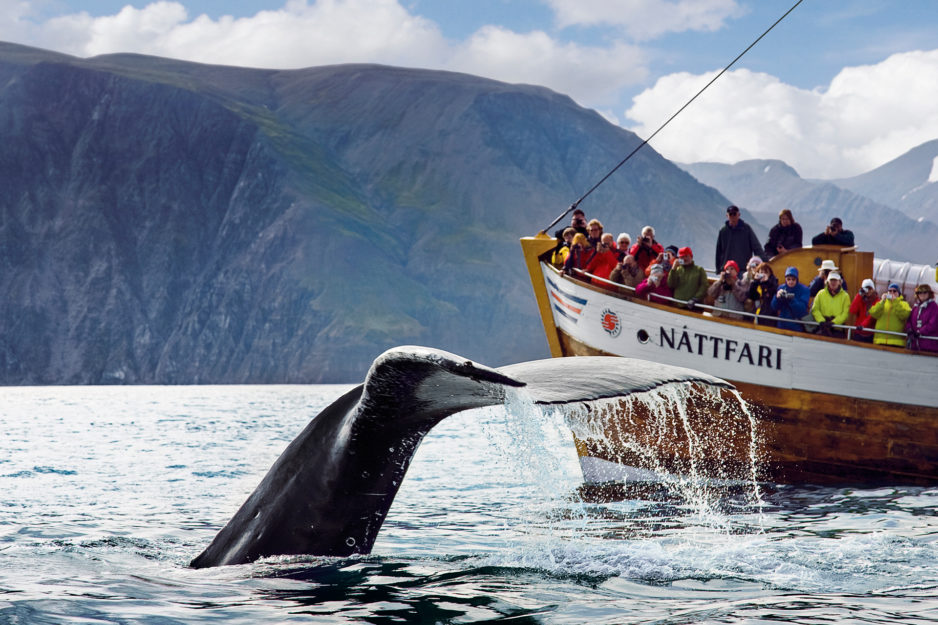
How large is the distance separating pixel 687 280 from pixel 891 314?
266 centimetres

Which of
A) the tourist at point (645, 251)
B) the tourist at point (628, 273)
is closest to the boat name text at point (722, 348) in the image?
the tourist at point (628, 273)

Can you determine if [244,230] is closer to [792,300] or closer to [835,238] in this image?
[835,238]

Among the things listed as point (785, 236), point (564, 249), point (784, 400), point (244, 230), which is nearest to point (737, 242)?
point (785, 236)

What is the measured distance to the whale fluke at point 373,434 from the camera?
12.3 feet

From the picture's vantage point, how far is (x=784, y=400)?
12.9m

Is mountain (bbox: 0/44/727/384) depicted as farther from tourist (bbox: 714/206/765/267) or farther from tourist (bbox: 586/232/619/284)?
tourist (bbox: 586/232/619/284)

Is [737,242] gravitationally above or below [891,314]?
above

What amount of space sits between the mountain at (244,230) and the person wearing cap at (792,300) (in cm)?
10598

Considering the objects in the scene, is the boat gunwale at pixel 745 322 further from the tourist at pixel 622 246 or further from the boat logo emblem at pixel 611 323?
the tourist at pixel 622 246

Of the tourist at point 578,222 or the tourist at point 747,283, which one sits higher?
the tourist at point 578,222

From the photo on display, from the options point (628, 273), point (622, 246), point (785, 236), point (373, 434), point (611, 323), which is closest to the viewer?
point (373, 434)

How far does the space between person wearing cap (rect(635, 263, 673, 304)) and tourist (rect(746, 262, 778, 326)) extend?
3.72ft

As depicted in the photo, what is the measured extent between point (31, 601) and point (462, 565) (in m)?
2.78

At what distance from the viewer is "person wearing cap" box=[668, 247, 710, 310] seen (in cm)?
1331
